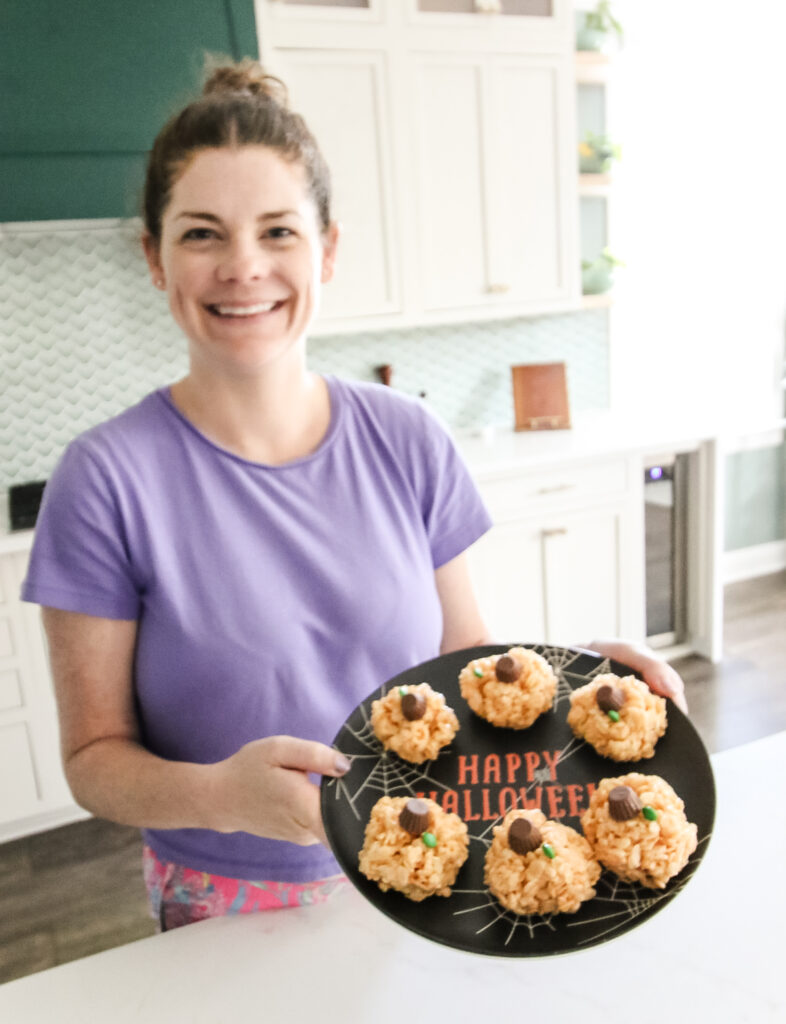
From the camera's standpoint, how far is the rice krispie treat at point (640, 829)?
2.19ft

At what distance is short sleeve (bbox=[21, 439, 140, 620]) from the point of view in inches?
33.7

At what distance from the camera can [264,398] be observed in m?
0.99

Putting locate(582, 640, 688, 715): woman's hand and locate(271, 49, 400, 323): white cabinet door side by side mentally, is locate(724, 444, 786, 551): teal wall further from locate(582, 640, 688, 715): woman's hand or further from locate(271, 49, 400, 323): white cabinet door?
locate(582, 640, 688, 715): woman's hand

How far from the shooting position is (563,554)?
295 cm

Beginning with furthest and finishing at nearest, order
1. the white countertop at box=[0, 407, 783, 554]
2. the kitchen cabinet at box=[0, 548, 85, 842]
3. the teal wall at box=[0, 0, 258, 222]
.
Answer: the white countertop at box=[0, 407, 783, 554], the kitchen cabinet at box=[0, 548, 85, 842], the teal wall at box=[0, 0, 258, 222]

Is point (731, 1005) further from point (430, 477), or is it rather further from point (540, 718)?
point (430, 477)

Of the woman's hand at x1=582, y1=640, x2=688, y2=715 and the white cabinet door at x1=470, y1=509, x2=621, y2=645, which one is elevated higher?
the woman's hand at x1=582, y1=640, x2=688, y2=715

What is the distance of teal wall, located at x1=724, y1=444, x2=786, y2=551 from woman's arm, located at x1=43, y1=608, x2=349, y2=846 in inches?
150

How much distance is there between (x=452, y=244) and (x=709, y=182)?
5.75 feet

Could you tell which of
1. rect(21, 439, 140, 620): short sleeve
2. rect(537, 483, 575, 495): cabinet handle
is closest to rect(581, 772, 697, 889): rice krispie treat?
rect(21, 439, 140, 620): short sleeve

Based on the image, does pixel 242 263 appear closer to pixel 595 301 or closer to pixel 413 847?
pixel 413 847

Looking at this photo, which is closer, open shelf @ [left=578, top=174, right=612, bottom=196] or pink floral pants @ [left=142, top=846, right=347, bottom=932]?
pink floral pants @ [left=142, top=846, right=347, bottom=932]

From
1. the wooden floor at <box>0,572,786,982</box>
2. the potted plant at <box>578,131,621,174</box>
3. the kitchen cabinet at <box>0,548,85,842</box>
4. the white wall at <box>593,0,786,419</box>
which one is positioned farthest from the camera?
the white wall at <box>593,0,786,419</box>

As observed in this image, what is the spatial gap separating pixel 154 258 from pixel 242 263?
0.16 meters
